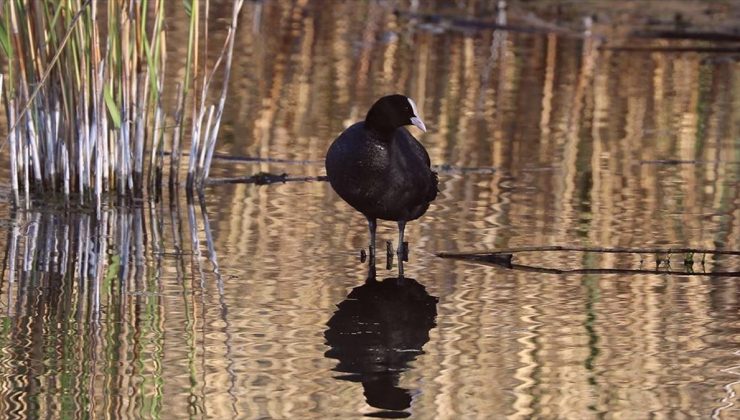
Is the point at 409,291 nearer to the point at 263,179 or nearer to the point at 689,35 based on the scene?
the point at 263,179

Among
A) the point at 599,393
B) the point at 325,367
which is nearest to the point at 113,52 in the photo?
the point at 325,367

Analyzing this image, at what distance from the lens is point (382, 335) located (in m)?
5.45

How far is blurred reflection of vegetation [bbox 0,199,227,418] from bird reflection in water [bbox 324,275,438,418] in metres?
0.46

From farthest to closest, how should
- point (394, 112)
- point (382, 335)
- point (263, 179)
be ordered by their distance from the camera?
point (263, 179) < point (394, 112) < point (382, 335)

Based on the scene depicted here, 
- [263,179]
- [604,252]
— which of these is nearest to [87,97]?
[263,179]

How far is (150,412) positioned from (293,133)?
19.2 ft

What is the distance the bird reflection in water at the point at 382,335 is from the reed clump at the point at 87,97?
172cm

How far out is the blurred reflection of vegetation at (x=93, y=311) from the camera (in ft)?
15.0

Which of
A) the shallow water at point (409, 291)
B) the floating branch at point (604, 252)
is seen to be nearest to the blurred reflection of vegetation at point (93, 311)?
the shallow water at point (409, 291)

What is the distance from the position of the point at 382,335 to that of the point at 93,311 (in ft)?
3.24

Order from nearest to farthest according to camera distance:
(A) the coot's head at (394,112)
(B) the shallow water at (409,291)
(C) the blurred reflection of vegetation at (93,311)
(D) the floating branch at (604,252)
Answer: (C) the blurred reflection of vegetation at (93,311) < (B) the shallow water at (409,291) < (D) the floating branch at (604,252) < (A) the coot's head at (394,112)

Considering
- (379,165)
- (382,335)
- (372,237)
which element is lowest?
(382,335)

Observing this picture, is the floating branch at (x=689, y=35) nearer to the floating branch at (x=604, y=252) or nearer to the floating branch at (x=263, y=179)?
the floating branch at (x=263, y=179)

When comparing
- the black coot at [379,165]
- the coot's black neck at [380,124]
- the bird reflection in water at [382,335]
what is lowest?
the bird reflection in water at [382,335]
